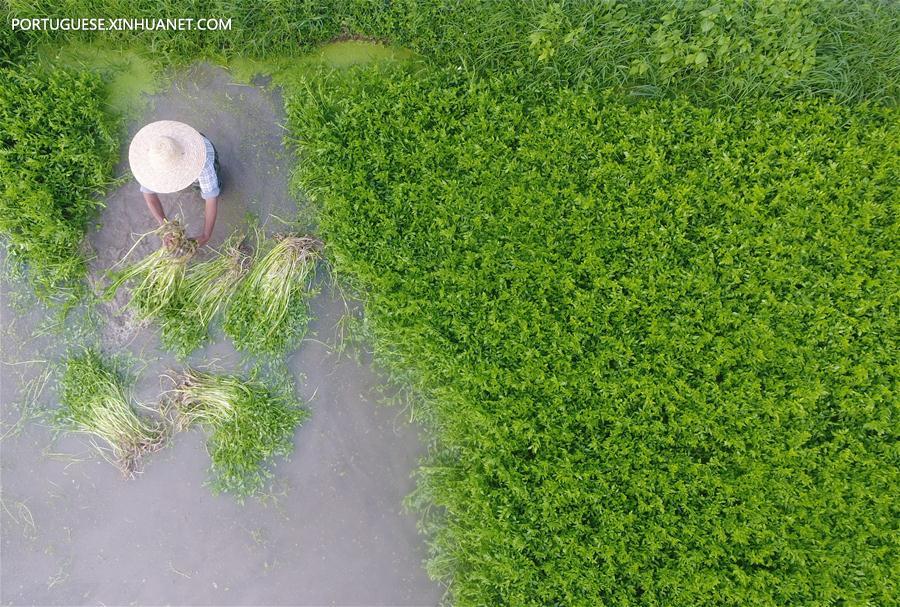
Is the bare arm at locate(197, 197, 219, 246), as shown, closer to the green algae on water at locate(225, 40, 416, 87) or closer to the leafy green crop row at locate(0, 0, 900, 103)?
the green algae on water at locate(225, 40, 416, 87)

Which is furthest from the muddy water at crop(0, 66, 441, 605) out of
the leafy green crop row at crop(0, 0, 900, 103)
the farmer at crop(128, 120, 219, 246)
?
the leafy green crop row at crop(0, 0, 900, 103)

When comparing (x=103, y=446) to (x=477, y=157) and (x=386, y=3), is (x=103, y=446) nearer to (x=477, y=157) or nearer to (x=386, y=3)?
(x=477, y=157)

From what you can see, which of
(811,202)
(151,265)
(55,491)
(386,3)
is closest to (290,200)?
(151,265)

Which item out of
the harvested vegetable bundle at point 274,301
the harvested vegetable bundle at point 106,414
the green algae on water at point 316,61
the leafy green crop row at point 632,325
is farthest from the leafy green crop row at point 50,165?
the leafy green crop row at point 632,325

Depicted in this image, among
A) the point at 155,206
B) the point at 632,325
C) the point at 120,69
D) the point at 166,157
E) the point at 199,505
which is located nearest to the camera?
the point at 166,157

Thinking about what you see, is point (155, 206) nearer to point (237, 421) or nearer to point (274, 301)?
point (274, 301)

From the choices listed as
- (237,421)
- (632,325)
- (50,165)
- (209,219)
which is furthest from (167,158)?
(632,325)
